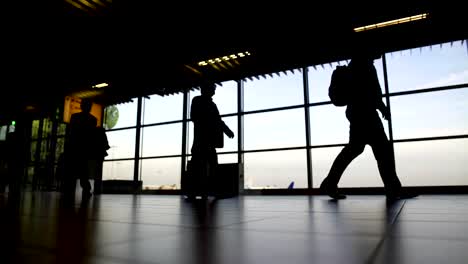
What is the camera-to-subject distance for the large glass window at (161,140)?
9311 millimetres

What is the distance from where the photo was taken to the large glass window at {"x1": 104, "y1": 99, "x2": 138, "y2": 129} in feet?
35.2

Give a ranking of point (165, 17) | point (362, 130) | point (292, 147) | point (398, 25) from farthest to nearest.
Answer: point (292, 147), point (398, 25), point (165, 17), point (362, 130)

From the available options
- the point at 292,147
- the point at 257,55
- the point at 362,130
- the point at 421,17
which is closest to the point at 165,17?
the point at 257,55

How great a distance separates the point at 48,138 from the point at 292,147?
11298 mm

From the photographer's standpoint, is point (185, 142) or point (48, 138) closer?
point (185, 142)

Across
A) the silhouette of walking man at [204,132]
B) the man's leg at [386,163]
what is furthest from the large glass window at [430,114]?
the silhouette of walking man at [204,132]

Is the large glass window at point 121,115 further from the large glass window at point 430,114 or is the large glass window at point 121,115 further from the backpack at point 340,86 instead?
the backpack at point 340,86

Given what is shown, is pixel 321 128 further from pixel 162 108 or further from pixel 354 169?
pixel 162 108

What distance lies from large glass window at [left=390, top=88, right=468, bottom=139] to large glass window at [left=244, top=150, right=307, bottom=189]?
89.6 inches

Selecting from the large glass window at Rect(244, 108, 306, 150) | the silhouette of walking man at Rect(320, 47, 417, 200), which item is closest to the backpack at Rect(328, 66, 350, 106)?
the silhouette of walking man at Rect(320, 47, 417, 200)

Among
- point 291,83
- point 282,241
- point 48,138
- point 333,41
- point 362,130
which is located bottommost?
point 282,241

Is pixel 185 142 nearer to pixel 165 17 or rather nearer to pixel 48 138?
pixel 165 17

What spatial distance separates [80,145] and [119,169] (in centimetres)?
696

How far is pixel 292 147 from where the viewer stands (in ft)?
24.7
